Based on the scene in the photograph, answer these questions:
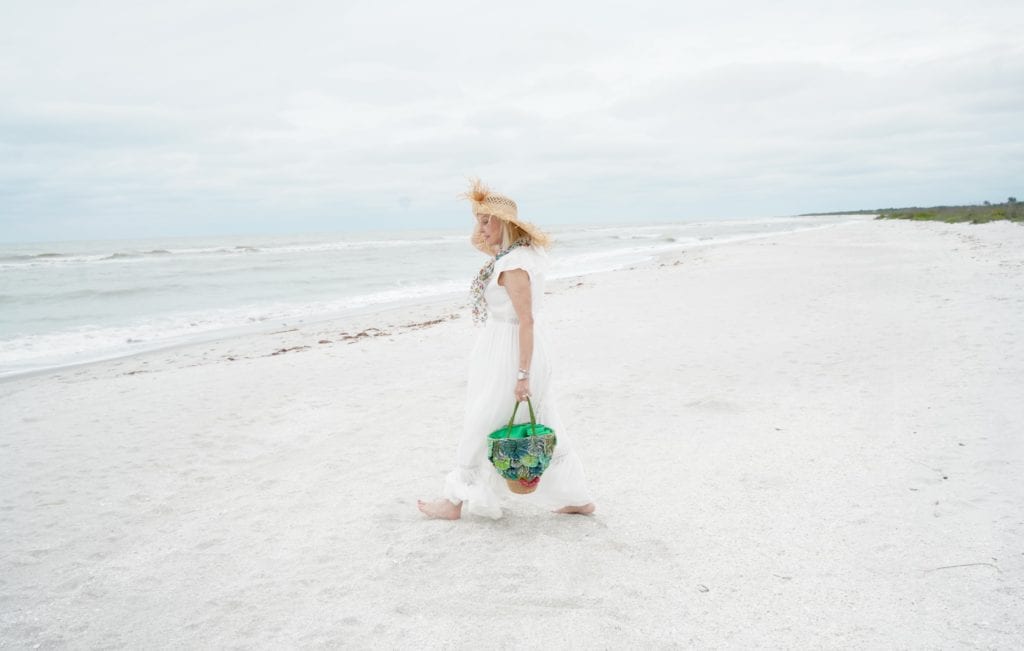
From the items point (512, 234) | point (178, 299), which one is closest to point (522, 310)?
point (512, 234)

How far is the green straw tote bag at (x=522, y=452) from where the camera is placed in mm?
3355

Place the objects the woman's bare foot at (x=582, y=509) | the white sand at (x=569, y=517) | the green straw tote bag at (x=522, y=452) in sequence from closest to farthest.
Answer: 1. the white sand at (x=569, y=517)
2. the green straw tote bag at (x=522, y=452)
3. the woman's bare foot at (x=582, y=509)

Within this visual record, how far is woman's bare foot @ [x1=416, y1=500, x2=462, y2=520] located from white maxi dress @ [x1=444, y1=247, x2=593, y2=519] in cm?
6

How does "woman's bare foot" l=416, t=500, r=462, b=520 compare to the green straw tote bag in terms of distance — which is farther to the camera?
"woman's bare foot" l=416, t=500, r=462, b=520

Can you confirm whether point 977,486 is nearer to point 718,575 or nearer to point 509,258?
point 718,575

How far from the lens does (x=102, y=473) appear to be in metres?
4.88

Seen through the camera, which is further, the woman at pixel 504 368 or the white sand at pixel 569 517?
the woman at pixel 504 368

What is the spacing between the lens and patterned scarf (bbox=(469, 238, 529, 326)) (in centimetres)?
348

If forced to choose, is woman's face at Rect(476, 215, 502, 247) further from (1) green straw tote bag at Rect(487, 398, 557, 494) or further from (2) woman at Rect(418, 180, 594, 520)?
(1) green straw tote bag at Rect(487, 398, 557, 494)

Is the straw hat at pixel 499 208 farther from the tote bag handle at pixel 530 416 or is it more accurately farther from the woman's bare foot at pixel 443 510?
the woman's bare foot at pixel 443 510

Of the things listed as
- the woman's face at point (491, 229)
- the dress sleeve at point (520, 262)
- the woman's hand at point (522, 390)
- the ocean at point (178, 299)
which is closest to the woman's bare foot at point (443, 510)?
the woman's hand at point (522, 390)

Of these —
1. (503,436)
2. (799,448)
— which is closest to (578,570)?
(503,436)

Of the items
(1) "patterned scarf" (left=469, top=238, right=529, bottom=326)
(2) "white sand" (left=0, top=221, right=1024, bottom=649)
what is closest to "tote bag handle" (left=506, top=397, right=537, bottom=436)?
(1) "patterned scarf" (left=469, top=238, right=529, bottom=326)

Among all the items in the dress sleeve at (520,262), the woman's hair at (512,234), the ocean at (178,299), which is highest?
the woman's hair at (512,234)
